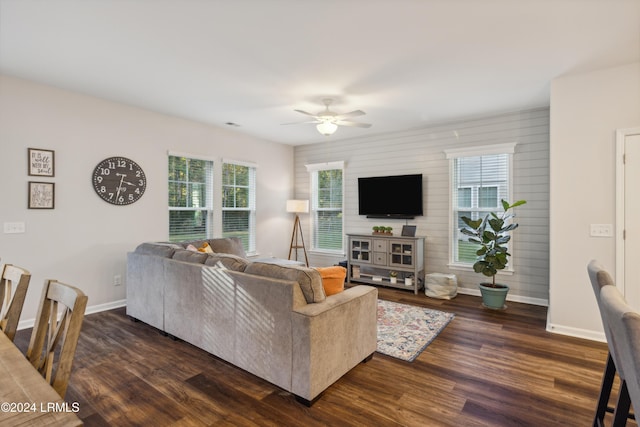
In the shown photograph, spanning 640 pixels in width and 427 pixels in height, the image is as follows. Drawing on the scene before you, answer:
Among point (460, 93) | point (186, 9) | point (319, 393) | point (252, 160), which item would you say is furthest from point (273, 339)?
point (252, 160)

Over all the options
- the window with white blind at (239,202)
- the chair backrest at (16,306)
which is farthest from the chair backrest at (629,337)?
the window with white blind at (239,202)

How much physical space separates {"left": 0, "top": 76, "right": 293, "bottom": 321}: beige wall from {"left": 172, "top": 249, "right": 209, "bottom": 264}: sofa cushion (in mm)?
1602

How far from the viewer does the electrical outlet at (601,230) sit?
3395mm

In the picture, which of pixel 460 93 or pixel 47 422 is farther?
pixel 460 93

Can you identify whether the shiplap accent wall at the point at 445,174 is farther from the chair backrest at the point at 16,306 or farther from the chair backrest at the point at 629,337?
the chair backrest at the point at 16,306

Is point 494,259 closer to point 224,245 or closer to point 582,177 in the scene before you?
point 582,177

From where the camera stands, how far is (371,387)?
255 cm

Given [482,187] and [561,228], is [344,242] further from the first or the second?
[561,228]

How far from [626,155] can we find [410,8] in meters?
2.72

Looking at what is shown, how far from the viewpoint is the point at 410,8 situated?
2410 mm

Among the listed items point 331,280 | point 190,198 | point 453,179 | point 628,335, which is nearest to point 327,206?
point 453,179

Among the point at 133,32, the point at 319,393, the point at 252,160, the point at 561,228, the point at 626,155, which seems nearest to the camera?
the point at 319,393

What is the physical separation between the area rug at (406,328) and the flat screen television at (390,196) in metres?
1.75

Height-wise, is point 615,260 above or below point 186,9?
below
